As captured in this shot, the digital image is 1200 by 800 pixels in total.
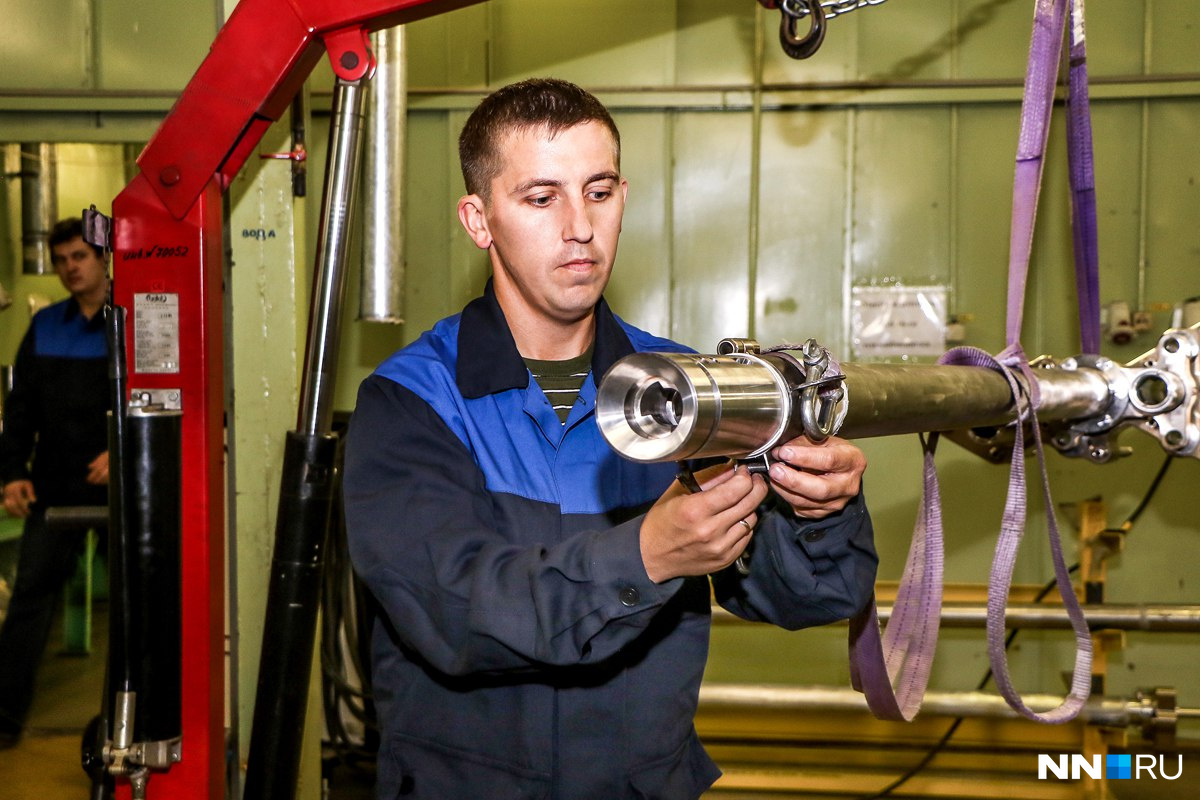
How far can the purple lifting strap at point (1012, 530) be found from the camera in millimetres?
1229

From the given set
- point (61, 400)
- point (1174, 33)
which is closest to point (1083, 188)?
point (1174, 33)

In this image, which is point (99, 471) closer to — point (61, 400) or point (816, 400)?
point (61, 400)

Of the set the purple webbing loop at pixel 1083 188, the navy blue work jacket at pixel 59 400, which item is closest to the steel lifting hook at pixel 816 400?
the purple webbing loop at pixel 1083 188

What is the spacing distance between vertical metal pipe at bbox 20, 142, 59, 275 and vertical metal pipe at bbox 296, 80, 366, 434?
2750mm

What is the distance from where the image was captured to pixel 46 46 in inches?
137

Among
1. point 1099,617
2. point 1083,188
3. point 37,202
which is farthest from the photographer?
point 37,202

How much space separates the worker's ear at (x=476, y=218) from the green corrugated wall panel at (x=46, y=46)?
9.00 feet

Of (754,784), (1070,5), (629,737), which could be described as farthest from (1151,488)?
(629,737)

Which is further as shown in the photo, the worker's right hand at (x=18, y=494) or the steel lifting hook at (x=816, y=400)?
the worker's right hand at (x=18, y=494)

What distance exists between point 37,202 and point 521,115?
360cm

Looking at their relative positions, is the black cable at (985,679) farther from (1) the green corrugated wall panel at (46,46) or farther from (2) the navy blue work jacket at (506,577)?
(1) the green corrugated wall panel at (46,46)

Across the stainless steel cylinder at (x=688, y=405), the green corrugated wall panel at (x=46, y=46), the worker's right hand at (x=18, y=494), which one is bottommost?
the worker's right hand at (x=18, y=494)

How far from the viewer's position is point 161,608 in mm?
1789

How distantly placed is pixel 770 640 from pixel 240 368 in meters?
2.30
